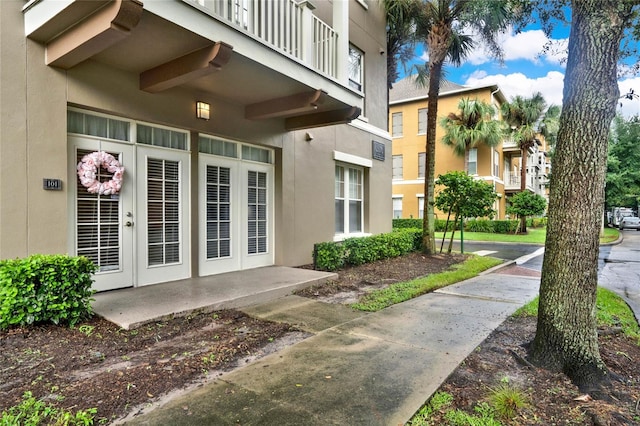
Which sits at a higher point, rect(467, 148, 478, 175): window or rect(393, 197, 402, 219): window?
rect(467, 148, 478, 175): window

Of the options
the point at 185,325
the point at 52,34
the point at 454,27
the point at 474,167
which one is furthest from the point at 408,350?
the point at 474,167

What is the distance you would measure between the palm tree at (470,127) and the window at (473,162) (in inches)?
19.0

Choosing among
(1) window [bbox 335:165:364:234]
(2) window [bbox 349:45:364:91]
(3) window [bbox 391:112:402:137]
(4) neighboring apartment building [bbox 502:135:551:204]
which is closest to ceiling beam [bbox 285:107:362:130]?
(1) window [bbox 335:165:364:234]

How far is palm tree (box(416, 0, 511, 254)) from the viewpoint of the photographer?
35.7ft

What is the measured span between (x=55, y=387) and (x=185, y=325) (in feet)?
5.41

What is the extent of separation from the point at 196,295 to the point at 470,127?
23.0 meters

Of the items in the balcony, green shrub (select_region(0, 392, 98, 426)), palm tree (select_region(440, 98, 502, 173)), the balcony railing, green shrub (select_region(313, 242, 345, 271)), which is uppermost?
palm tree (select_region(440, 98, 502, 173))

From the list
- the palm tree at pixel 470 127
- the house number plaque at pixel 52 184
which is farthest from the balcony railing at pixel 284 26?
the palm tree at pixel 470 127

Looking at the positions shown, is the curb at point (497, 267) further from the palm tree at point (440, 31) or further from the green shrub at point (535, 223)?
the green shrub at point (535, 223)

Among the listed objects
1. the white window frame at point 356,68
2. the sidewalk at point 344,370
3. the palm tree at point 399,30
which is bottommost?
the sidewalk at point 344,370

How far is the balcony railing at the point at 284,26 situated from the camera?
5.18 m

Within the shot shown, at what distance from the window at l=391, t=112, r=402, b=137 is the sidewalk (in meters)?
23.4

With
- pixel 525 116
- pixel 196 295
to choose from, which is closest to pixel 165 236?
pixel 196 295

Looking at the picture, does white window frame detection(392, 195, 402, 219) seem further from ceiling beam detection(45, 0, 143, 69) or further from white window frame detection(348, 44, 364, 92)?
ceiling beam detection(45, 0, 143, 69)
